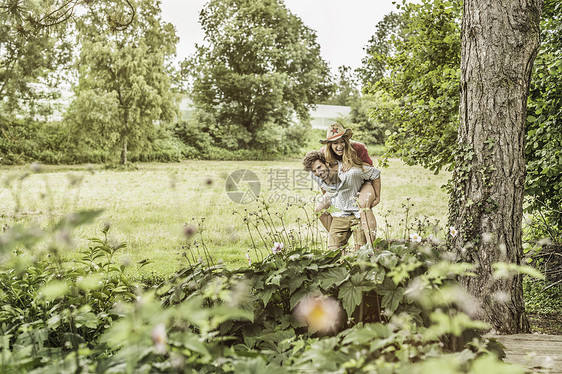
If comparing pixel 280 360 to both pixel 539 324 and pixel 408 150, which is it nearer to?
pixel 539 324

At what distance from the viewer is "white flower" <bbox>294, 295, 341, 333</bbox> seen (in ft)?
8.17

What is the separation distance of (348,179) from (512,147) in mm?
1809

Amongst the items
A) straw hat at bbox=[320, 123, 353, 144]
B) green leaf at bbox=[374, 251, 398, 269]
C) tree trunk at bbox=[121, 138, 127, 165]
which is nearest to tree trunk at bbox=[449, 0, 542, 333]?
green leaf at bbox=[374, 251, 398, 269]

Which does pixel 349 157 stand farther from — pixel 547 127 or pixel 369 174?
pixel 547 127

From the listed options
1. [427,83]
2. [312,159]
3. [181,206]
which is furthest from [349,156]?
[181,206]

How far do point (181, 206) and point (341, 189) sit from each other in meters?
7.54

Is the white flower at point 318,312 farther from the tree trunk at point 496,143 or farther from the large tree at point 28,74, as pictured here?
the large tree at point 28,74

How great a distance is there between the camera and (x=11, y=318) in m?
2.61

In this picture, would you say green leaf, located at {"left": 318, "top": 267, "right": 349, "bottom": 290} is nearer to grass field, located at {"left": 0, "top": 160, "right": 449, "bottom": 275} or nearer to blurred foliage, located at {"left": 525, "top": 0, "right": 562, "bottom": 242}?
grass field, located at {"left": 0, "top": 160, "right": 449, "bottom": 275}

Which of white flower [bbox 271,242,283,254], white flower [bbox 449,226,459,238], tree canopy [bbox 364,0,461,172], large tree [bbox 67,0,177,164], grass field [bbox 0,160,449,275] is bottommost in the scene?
grass field [bbox 0,160,449,275]

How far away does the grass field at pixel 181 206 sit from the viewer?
6230mm

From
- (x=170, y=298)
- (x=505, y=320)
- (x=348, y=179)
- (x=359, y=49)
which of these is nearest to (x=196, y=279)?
(x=170, y=298)

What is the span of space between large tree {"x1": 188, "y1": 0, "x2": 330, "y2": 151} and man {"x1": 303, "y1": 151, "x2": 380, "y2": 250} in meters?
20.6

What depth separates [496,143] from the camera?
3080mm
